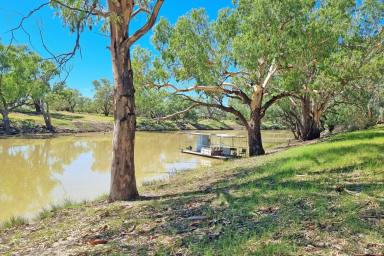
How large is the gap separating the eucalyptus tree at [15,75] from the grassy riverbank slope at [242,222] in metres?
35.5

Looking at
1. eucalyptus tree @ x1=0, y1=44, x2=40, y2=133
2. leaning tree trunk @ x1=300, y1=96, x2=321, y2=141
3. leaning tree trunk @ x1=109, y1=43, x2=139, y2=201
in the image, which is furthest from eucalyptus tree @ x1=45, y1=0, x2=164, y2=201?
eucalyptus tree @ x1=0, y1=44, x2=40, y2=133

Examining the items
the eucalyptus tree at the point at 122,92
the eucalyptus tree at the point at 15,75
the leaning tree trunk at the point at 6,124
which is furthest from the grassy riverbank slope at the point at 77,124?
the eucalyptus tree at the point at 122,92

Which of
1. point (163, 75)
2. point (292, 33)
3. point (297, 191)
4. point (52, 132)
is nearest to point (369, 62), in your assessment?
point (292, 33)

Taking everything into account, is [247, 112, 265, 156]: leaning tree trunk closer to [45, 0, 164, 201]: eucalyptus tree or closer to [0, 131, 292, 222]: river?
[0, 131, 292, 222]: river

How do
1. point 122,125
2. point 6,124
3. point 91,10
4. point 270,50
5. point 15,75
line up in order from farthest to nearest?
point 6,124, point 15,75, point 270,50, point 122,125, point 91,10

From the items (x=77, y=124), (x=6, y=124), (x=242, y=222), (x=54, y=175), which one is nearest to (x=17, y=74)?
(x=6, y=124)

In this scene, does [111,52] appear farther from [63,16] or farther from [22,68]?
[22,68]

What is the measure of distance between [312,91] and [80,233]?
51.3 ft

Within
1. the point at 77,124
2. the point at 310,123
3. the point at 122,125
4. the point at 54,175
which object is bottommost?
the point at 54,175

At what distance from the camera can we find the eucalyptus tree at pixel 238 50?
14.7 m

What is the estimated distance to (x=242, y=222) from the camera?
17.2ft

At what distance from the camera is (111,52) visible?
8734 millimetres

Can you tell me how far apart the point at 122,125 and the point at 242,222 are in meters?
4.37

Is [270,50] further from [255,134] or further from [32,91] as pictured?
[32,91]
